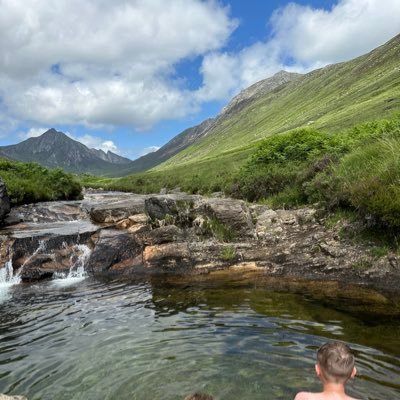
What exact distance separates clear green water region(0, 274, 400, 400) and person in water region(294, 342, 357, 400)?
122 inches

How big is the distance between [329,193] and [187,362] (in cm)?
1204

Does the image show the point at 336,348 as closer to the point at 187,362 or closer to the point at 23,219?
the point at 187,362

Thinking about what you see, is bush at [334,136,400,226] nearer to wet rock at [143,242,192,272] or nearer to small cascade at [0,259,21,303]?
wet rock at [143,242,192,272]

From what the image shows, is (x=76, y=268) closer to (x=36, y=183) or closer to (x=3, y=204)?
(x=3, y=204)

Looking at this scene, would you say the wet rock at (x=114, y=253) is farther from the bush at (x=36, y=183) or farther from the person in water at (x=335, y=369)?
the bush at (x=36, y=183)

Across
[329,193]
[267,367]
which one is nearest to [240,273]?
[329,193]

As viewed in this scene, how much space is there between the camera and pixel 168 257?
67.7ft

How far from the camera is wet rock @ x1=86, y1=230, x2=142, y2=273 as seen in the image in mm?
22188

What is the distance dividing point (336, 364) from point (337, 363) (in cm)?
2

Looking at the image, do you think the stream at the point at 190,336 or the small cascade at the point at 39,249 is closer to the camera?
the stream at the point at 190,336

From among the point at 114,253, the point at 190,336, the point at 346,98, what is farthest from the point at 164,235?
the point at 346,98

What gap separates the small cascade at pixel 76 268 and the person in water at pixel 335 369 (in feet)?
54.2

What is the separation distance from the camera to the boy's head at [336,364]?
5688 millimetres

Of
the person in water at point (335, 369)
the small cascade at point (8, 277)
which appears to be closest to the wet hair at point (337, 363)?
the person in water at point (335, 369)
